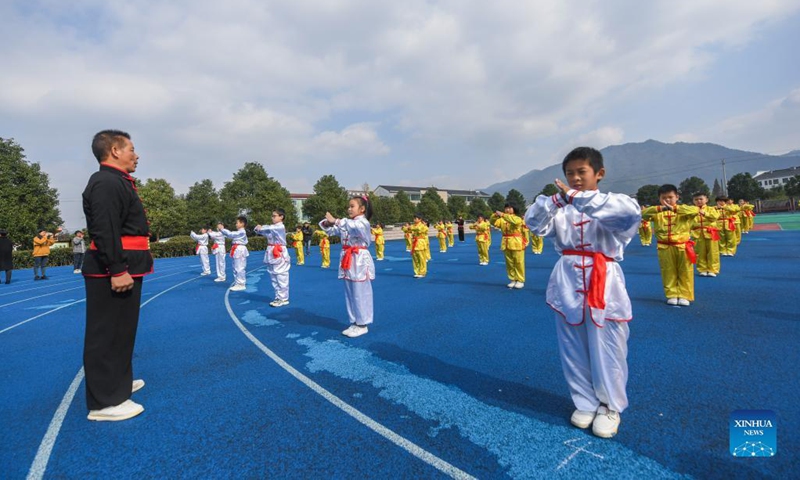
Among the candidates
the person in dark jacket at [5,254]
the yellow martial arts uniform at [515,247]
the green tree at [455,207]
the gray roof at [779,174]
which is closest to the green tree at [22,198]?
the person in dark jacket at [5,254]

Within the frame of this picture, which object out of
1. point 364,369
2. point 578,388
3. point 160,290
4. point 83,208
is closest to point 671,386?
point 578,388

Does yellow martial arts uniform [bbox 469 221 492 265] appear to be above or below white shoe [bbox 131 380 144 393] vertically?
above

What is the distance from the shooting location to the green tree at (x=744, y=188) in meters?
63.3

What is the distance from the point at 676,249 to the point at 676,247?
0.12 feet

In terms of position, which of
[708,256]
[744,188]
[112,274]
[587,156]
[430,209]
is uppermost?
[430,209]

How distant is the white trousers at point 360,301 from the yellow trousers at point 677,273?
18.0 feet

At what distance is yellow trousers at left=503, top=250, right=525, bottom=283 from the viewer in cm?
907

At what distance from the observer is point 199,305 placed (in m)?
8.55

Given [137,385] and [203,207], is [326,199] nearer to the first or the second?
[203,207]

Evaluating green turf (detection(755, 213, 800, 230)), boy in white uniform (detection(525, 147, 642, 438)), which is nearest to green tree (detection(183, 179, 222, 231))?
boy in white uniform (detection(525, 147, 642, 438))

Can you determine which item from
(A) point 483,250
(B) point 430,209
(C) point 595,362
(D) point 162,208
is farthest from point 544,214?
(B) point 430,209

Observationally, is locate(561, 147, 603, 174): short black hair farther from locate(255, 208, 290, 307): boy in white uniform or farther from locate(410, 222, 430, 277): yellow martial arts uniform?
locate(410, 222, 430, 277): yellow martial arts uniform

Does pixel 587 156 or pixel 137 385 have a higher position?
pixel 587 156

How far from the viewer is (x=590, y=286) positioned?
8.45 feet
